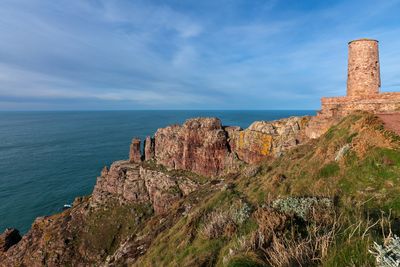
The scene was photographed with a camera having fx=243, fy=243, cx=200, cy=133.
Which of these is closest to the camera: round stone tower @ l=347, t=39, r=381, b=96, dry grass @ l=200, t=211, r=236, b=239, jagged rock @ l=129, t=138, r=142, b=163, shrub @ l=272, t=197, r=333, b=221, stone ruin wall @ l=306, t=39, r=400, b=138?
shrub @ l=272, t=197, r=333, b=221

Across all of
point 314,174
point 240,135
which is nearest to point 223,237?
point 314,174

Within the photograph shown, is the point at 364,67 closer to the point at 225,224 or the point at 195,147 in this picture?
the point at 225,224

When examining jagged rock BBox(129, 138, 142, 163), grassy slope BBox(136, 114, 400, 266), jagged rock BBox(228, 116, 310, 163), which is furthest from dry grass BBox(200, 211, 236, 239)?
jagged rock BBox(129, 138, 142, 163)

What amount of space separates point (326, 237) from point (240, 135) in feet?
202

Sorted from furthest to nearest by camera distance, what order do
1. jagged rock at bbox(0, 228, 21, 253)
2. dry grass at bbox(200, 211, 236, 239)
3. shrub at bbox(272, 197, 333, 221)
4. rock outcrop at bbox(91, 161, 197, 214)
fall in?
1. rock outcrop at bbox(91, 161, 197, 214)
2. jagged rock at bbox(0, 228, 21, 253)
3. dry grass at bbox(200, 211, 236, 239)
4. shrub at bbox(272, 197, 333, 221)

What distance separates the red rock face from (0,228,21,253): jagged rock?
45.0 metres

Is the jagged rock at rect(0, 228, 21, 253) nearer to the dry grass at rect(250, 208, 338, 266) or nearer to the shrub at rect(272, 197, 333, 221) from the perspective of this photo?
the shrub at rect(272, 197, 333, 221)

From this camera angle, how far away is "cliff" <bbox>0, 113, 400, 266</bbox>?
26.1ft

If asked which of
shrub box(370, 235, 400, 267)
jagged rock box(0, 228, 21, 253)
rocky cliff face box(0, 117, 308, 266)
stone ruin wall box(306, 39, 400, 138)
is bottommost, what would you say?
jagged rock box(0, 228, 21, 253)

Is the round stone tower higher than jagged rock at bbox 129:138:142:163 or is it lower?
higher

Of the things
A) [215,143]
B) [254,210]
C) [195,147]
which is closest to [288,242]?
[254,210]

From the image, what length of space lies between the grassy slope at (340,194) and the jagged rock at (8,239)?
6893 centimetres

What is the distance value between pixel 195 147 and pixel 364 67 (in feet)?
182

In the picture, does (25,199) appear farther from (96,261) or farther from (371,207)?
(371,207)
